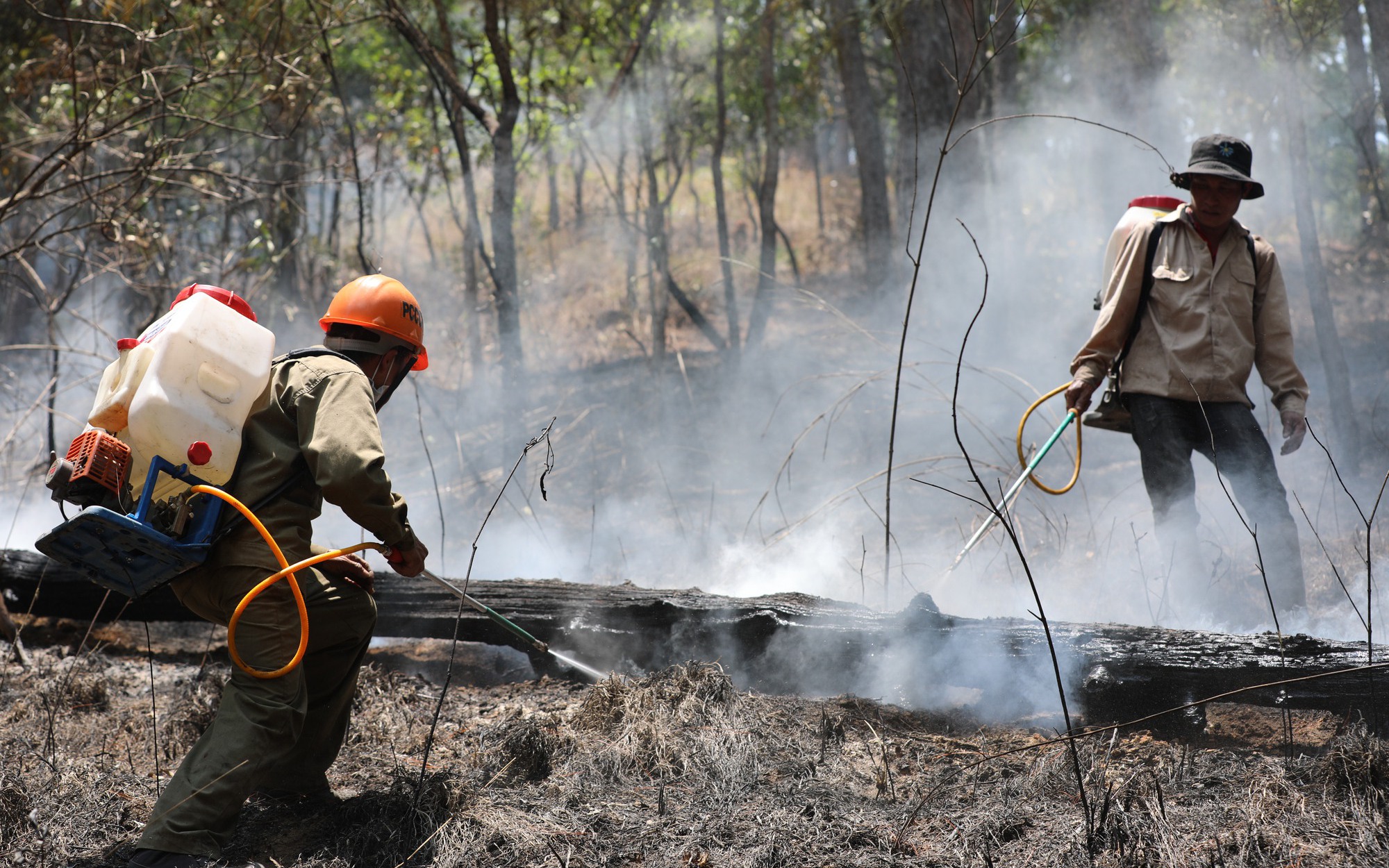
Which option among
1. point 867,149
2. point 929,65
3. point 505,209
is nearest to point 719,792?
point 505,209

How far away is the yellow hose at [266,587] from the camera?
241 cm

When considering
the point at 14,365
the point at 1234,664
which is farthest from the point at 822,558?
the point at 14,365

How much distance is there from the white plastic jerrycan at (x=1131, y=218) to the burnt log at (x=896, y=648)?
1.64 m

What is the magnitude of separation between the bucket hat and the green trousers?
11.2 feet

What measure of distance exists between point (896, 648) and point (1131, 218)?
2.09 meters

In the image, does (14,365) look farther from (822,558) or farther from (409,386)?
(822,558)

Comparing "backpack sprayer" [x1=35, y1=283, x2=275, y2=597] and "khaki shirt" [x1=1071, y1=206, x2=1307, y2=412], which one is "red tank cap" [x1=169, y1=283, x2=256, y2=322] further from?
"khaki shirt" [x1=1071, y1=206, x2=1307, y2=412]

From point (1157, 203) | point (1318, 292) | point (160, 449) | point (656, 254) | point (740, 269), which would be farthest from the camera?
point (740, 269)

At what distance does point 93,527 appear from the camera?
2.33 meters

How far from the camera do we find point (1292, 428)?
359cm

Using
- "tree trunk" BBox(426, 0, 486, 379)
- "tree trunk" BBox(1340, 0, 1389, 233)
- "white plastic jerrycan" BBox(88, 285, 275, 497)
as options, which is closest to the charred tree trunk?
"tree trunk" BBox(426, 0, 486, 379)

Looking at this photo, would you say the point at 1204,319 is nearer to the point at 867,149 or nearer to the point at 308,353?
the point at 308,353

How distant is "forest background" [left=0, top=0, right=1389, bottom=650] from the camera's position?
18.2ft

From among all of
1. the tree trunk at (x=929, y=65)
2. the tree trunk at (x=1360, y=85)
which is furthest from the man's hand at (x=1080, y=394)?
the tree trunk at (x=929, y=65)
